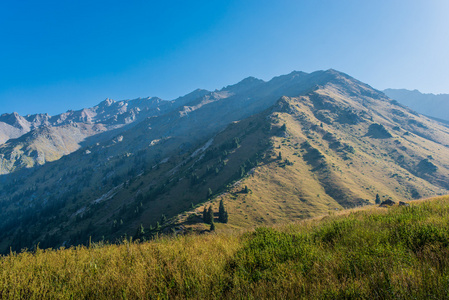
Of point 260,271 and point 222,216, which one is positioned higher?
point 260,271

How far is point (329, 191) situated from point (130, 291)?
5103 inches

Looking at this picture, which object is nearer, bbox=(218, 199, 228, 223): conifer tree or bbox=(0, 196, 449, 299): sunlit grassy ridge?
bbox=(0, 196, 449, 299): sunlit grassy ridge

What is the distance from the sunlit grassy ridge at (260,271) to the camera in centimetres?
387

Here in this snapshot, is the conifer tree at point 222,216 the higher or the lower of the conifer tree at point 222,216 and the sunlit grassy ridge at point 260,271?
the lower

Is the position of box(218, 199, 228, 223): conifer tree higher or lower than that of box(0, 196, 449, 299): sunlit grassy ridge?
lower

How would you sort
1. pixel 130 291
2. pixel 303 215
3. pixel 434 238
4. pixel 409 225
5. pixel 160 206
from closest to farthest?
pixel 130 291 → pixel 434 238 → pixel 409 225 → pixel 303 215 → pixel 160 206

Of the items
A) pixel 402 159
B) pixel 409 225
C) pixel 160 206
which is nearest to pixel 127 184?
pixel 160 206

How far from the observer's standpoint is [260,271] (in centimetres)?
532

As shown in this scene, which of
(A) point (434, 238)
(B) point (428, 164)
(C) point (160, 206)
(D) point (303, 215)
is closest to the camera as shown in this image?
(A) point (434, 238)

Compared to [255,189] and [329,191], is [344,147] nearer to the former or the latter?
[329,191]

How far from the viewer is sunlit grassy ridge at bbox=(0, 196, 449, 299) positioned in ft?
12.7

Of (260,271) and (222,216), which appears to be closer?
(260,271)

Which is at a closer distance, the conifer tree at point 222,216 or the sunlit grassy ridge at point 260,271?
the sunlit grassy ridge at point 260,271

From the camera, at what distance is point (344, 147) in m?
174
